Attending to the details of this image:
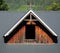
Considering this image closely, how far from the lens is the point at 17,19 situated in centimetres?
2502

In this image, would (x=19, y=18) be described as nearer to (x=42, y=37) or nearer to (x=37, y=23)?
(x=37, y=23)

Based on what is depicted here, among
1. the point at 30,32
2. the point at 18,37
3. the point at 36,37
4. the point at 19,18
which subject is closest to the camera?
the point at 18,37

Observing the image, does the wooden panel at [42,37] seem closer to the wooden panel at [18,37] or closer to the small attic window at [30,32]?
the small attic window at [30,32]

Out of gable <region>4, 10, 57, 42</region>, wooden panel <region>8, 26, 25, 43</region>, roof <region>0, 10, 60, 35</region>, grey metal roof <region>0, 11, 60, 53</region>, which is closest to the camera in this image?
gable <region>4, 10, 57, 42</region>

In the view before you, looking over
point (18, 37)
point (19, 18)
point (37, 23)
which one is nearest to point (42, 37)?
point (37, 23)

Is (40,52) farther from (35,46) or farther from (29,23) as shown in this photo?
(29,23)

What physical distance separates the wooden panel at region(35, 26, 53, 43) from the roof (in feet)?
3.20

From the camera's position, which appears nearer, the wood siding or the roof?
the wood siding

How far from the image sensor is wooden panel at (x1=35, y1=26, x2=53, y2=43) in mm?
23797

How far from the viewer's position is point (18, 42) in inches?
935

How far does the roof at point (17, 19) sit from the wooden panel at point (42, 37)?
0.98 m

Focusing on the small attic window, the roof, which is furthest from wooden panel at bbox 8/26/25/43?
the roof

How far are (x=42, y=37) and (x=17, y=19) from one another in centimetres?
262

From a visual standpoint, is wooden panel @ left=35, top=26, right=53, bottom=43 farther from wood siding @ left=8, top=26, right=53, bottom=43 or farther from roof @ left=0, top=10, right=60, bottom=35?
A: roof @ left=0, top=10, right=60, bottom=35
